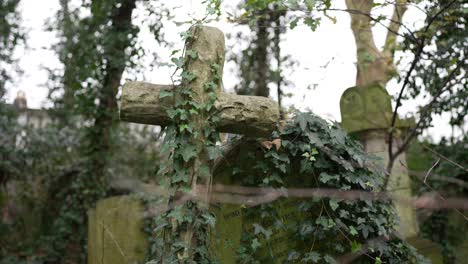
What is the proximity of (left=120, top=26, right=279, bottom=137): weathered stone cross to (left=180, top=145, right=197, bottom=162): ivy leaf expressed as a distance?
18 cm

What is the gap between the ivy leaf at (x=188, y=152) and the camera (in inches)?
114

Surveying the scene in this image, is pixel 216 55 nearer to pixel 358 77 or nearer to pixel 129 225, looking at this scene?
pixel 129 225

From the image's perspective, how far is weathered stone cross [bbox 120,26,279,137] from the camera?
9.70ft

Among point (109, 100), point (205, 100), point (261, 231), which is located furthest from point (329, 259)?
point (109, 100)

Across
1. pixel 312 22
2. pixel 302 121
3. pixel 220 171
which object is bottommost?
pixel 220 171

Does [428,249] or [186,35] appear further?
[428,249]

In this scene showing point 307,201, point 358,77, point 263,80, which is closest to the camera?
point 307,201

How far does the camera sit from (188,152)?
293cm

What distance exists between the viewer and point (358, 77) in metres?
7.27

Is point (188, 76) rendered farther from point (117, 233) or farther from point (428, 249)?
→ point (428, 249)

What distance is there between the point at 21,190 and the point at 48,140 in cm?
92

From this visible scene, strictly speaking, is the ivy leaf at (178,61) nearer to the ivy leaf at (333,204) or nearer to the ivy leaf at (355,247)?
the ivy leaf at (333,204)

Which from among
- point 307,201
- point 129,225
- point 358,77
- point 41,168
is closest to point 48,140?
point 41,168

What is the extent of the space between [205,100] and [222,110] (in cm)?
12
